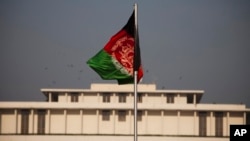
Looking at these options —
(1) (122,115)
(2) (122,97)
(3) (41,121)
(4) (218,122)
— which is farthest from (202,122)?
(3) (41,121)

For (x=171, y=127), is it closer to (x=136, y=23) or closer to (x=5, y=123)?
(x=5, y=123)

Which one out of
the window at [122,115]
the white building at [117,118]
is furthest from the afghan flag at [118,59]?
the window at [122,115]

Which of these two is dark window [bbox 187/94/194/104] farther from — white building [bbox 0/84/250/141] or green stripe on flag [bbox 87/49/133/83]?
green stripe on flag [bbox 87/49/133/83]

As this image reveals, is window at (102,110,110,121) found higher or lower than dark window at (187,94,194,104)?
lower

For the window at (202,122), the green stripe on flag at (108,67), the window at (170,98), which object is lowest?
the window at (202,122)

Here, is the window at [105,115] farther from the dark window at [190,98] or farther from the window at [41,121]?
the dark window at [190,98]

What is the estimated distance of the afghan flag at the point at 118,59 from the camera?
21188mm

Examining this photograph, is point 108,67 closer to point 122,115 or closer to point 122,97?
point 122,115

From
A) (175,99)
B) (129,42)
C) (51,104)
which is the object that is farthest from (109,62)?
(175,99)

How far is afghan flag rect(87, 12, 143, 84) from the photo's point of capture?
2119 centimetres

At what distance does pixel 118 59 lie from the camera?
70.3ft

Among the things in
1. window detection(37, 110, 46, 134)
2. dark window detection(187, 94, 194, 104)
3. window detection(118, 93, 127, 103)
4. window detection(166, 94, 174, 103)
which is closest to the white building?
window detection(37, 110, 46, 134)

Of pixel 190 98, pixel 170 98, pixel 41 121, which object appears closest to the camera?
pixel 41 121

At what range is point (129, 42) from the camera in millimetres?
21312
